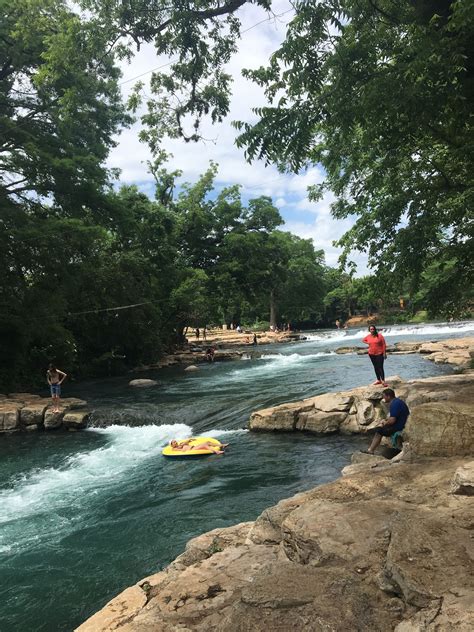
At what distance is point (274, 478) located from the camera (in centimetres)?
776

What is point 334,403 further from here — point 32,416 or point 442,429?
point 32,416

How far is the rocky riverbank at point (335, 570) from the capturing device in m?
2.50

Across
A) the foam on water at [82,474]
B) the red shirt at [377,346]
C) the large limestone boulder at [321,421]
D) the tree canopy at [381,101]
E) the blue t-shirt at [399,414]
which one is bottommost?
the foam on water at [82,474]

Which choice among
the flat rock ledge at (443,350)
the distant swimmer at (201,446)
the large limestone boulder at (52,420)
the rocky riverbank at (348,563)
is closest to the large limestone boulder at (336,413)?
the distant swimmer at (201,446)

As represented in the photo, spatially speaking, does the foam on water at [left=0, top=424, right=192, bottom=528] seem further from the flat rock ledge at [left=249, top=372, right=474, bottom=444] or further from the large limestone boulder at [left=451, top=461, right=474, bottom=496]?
the large limestone boulder at [left=451, top=461, right=474, bottom=496]

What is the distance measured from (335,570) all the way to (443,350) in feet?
67.8

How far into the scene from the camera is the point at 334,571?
304cm

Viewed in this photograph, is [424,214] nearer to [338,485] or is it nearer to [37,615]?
[338,485]

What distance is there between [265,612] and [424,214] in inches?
310

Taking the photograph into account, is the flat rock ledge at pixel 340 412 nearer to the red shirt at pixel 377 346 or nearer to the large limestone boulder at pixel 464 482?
the red shirt at pixel 377 346

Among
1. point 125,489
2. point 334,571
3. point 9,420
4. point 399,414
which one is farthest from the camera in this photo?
point 9,420

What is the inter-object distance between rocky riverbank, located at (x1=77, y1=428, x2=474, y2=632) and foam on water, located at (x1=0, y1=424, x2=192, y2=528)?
4018 mm

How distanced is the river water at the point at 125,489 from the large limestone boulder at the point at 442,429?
232 centimetres

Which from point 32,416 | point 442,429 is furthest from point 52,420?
point 442,429
